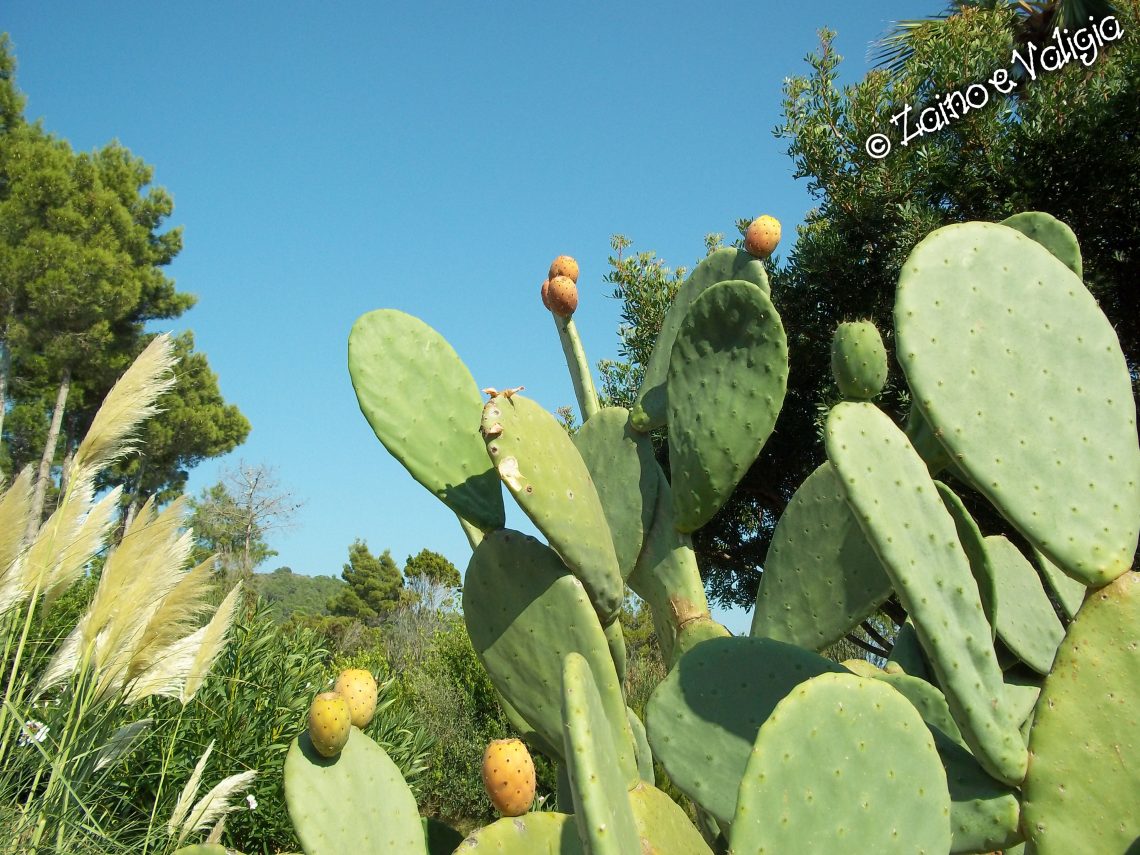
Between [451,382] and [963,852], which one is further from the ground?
[451,382]

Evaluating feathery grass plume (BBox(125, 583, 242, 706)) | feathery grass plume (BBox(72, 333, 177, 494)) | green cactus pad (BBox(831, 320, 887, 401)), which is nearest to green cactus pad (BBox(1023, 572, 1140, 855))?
green cactus pad (BBox(831, 320, 887, 401))

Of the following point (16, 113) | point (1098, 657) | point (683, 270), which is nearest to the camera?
point (1098, 657)

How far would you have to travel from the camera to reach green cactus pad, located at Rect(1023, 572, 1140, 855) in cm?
115

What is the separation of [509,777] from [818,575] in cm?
81

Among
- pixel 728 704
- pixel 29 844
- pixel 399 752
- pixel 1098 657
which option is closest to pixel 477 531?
pixel 728 704

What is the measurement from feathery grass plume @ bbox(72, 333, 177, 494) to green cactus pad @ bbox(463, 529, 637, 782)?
1.80m

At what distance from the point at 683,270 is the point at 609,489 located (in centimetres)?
490

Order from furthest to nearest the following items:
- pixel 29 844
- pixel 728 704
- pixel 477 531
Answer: pixel 29 844 → pixel 477 531 → pixel 728 704

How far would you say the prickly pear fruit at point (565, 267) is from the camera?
7.13 ft

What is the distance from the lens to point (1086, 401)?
1.34 m

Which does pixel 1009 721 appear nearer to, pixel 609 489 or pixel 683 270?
pixel 609 489

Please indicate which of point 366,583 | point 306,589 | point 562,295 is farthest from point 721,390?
point 306,589

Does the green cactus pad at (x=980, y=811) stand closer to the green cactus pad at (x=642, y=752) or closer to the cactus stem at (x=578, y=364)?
the green cactus pad at (x=642, y=752)

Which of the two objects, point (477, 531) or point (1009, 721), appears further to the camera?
point (477, 531)
